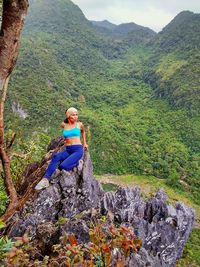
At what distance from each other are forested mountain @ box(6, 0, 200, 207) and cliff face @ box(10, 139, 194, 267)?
19735 millimetres

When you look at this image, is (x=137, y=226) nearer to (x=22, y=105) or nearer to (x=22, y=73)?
(x=22, y=105)

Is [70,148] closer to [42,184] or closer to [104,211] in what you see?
[42,184]

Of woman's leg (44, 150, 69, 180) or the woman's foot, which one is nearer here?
the woman's foot

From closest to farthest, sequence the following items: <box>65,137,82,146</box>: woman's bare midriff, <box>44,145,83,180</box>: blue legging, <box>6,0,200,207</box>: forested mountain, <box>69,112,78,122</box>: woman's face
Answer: <box>69,112,78,122</box>: woman's face
<box>44,145,83,180</box>: blue legging
<box>65,137,82,146</box>: woman's bare midriff
<box>6,0,200,207</box>: forested mountain

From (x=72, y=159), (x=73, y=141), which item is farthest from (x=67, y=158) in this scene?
(x=73, y=141)

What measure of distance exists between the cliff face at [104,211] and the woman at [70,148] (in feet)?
0.74

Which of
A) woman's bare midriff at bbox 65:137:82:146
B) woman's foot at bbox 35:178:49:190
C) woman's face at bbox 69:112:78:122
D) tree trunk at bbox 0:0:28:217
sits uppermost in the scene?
tree trunk at bbox 0:0:28:217

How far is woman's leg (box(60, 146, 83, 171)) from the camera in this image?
7.58m

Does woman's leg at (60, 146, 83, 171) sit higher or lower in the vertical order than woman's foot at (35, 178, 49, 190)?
higher

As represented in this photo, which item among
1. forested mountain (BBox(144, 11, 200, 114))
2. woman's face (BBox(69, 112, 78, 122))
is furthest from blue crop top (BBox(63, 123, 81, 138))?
forested mountain (BBox(144, 11, 200, 114))

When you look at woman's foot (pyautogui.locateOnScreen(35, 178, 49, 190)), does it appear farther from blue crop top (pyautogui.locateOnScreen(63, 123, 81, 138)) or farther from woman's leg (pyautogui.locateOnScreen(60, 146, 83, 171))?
blue crop top (pyautogui.locateOnScreen(63, 123, 81, 138))

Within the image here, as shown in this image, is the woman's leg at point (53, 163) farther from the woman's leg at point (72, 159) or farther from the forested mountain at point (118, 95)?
the forested mountain at point (118, 95)

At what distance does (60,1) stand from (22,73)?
417 feet

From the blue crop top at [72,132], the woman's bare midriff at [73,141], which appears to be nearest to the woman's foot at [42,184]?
the woman's bare midriff at [73,141]
